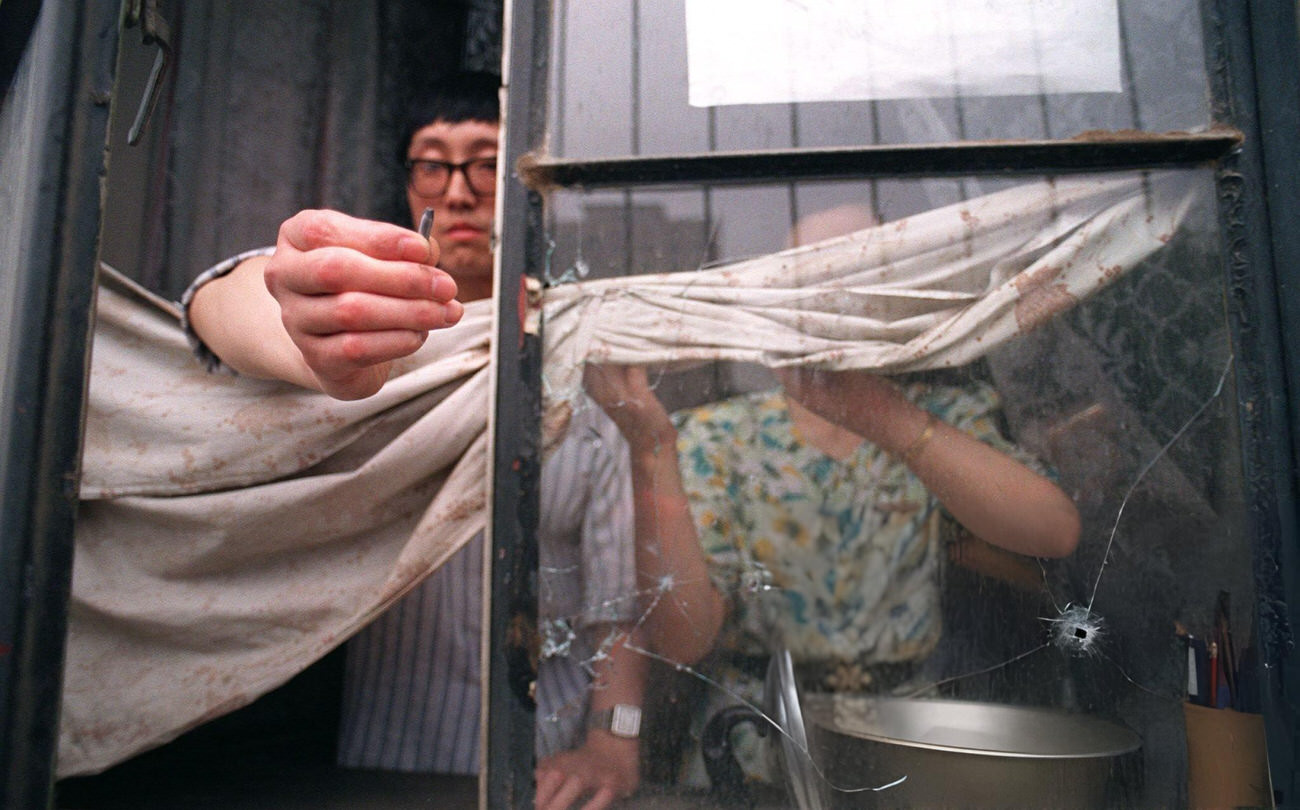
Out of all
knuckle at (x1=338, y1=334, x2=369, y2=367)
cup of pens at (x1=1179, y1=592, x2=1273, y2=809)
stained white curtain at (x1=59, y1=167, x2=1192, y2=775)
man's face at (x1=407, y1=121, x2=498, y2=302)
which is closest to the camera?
cup of pens at (x1=1179, y1=592, x2=1273, y2=809)

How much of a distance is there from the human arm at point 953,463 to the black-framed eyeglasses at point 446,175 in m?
0.97

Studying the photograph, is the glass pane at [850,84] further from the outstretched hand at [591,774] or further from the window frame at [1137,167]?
→ the outstretched hand at [591,774]

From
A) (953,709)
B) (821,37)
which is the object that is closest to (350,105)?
(821,37)

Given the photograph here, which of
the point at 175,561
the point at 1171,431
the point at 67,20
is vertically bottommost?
the point at 175,561

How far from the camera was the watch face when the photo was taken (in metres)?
0.67

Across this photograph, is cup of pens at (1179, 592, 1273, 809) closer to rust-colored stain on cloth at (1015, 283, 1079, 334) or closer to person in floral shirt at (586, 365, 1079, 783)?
person in floral shirt at (586, 365, 1079, 783)

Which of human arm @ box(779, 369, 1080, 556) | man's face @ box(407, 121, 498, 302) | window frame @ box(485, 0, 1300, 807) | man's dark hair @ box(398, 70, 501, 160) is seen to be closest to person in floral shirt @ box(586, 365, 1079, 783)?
human arm @ box(779, 369, 1080, 556)

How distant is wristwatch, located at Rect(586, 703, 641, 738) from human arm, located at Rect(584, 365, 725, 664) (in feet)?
0.20

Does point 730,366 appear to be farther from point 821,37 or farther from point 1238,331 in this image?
point 1238,331

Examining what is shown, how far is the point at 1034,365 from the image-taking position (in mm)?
673

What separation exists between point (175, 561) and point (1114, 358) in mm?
1166

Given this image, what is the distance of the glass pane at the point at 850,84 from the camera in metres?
0.68

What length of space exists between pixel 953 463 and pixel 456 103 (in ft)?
4.17

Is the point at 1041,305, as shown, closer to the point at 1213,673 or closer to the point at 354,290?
the point at 1213,673
